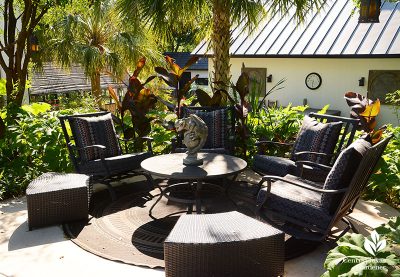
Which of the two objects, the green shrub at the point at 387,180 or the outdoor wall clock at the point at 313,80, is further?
the outdoor wall clock at the point at 313,80

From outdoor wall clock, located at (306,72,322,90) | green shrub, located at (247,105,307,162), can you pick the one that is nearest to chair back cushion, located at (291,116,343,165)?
green shrub, located at (247,105,307,162)

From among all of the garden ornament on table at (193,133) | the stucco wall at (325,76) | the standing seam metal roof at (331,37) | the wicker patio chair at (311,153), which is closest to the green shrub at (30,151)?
the garden ornament on table at (193,133)

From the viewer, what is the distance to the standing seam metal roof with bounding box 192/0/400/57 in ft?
39.3

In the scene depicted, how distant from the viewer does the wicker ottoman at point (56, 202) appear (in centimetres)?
414

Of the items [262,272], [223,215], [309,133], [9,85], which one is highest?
[9,85]

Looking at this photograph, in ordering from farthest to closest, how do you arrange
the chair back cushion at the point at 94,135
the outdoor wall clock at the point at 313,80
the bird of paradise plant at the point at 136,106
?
the outdoor wall clock at the point at 313,80 → the bird of paradise plant at the point at 136,106 → the chair back cushion at the point at 94,135

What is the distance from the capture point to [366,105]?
5.58 metres

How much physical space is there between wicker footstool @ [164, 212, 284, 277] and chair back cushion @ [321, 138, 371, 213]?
A: 66 centimetres

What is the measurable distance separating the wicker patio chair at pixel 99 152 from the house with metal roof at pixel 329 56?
314 inches

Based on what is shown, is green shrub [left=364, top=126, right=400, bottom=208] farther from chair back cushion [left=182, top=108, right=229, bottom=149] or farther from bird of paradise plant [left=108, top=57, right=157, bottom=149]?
bird of paradise plant [left=108, top=57, right=157, bottom=149]

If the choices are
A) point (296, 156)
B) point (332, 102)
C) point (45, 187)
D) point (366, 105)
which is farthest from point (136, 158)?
point (332, 102)

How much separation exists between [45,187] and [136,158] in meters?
1.41

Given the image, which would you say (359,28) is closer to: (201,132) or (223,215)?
(201,132)

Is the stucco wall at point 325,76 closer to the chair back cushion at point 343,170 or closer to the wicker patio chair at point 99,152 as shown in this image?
the wicker patio chair at point 99,152
